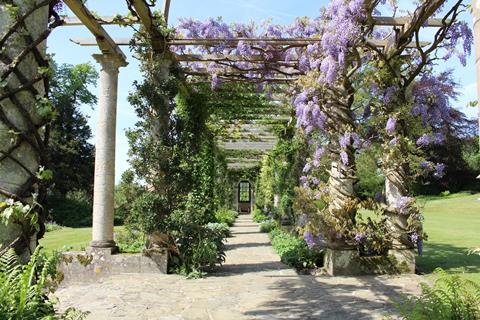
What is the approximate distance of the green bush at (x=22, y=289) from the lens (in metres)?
2.27

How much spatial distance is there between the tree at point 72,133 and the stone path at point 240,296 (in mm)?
20592

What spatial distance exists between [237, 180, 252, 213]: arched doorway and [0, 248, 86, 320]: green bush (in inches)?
1286

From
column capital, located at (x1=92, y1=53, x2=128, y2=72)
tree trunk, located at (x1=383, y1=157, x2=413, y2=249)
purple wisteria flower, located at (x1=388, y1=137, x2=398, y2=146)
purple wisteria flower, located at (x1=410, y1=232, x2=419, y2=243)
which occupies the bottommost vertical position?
purple wisteria flower, located at (x1=410, y1=232, x2=419, y2=243)

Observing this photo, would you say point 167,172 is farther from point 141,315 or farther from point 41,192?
point 41,192

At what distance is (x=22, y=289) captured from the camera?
2297mm

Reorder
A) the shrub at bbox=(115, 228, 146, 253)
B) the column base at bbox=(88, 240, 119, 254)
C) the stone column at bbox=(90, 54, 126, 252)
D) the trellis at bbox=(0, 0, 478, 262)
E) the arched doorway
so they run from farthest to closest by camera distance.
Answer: the arched doorway, the shrub at bbox=(115, 228, 146, 253), the stone column at bbox=(90, 54, 126, 252), the column base at bbox=(88, 240, 119, 254), the trellis at bbox=(0, 0, 478, 262)

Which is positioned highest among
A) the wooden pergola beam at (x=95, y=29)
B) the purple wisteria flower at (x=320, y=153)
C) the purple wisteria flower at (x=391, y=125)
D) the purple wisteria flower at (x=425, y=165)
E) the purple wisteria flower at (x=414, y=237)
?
the wooden pergola beam at (x=95, y=29)

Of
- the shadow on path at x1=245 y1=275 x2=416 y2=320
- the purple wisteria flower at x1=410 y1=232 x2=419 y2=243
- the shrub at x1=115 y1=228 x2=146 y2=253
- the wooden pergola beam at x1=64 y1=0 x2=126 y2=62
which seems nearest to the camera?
the shadow on path at x1=245 y1=275 x2=416 y2=320

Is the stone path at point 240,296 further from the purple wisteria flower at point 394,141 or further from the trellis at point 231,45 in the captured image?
the trellis at point 231,45

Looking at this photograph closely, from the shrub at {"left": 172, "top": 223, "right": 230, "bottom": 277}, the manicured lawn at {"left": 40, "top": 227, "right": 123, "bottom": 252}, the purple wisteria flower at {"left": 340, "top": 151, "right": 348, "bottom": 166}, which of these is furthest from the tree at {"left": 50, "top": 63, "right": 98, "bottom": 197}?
the purple wisteria flower at {"left": 340, "top": 151, "right": 348, "bottom": 166}

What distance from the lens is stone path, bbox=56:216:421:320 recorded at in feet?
14.5

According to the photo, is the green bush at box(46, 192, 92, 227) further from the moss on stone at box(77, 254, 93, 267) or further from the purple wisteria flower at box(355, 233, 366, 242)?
the purple wisteria flower at box(355, 233, 366, 242)

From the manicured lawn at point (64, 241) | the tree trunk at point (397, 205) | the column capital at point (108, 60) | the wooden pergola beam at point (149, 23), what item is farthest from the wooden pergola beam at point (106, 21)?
the tree trunk at point (397, 205)

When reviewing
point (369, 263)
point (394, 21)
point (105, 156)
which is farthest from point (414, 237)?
point (105, 156)
